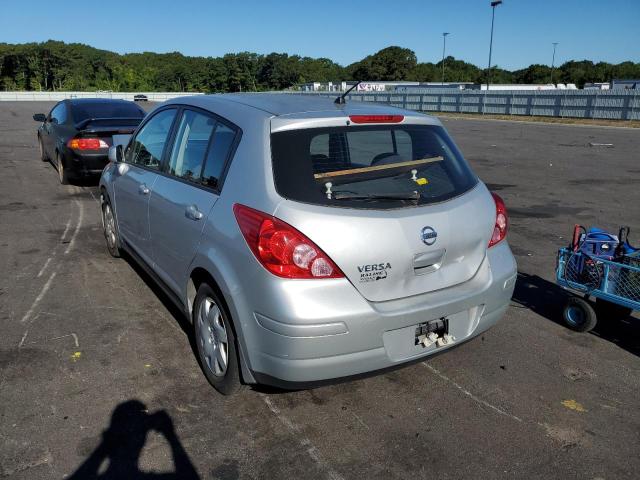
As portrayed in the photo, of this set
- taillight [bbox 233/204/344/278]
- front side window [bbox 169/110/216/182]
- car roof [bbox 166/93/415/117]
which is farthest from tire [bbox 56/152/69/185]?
taillight [bbox 233/204/344/278]

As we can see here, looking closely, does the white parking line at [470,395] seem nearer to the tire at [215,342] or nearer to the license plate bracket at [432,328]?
the license plate bracket at [432,328]

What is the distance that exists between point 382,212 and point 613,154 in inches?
635

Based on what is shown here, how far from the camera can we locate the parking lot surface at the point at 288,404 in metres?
2.73

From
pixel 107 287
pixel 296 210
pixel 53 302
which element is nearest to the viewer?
pixel 296 210

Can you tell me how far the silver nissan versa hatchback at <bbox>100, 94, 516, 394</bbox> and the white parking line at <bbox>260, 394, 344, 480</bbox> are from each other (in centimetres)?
27

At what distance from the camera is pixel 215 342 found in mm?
3295

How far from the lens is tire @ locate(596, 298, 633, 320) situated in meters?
4.40

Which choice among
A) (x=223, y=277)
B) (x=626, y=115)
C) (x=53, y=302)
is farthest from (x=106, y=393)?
(x=626, y=115)

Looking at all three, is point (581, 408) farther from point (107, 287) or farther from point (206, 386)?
point (107, 287)

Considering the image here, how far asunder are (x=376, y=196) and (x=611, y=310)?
2.67m

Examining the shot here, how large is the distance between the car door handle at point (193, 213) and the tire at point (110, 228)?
7.52 ft

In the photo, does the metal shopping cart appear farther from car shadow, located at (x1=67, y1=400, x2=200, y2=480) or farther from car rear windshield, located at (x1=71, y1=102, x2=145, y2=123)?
car rear windshield, located at (x1=71, y1=102, x2=145, y2=123)

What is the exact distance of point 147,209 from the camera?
165 inches

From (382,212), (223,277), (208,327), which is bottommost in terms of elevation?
(208,327)
